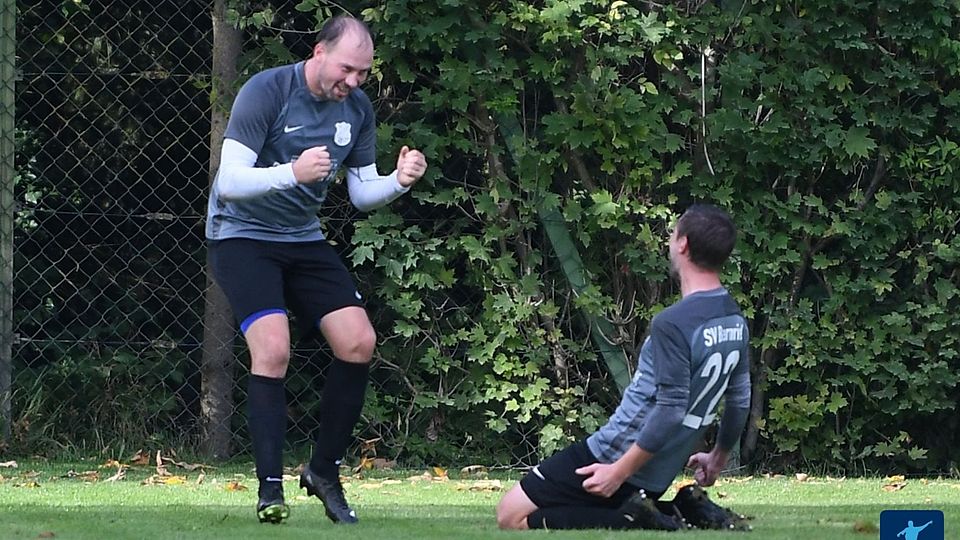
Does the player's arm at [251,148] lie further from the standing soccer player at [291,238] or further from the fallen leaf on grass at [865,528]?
the fallen leaf on grass at [865,528]

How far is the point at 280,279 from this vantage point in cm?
495

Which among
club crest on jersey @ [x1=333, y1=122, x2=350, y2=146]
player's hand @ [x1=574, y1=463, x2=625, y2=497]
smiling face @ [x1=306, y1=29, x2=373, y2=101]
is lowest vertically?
player's hand @ [x1=574, y1=463, x2=625, y2=497]

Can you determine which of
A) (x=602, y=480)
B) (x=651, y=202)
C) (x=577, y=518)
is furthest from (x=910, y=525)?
(x=651, y=202)

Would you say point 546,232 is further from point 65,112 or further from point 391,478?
point 65,112

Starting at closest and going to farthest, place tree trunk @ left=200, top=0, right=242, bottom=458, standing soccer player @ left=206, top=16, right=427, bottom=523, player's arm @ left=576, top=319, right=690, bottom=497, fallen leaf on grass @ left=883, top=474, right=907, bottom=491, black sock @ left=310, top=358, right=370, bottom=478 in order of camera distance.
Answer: player's arm @ left=576, top=319, right=690, bottom=497, standing soccer player @ left=206, top=16, right=427, bottom=523, black sock @ left=310, top=358, right=370, bottom=478, fallen leaf on grass @ left=883, top=474, right=907, bottom=491, tree trunk @ left=200, top=0, right=242, bottom=458

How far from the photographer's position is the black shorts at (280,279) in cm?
487

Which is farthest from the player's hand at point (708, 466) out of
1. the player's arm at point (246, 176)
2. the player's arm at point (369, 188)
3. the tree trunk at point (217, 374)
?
the tree trunk at point (217, 374)

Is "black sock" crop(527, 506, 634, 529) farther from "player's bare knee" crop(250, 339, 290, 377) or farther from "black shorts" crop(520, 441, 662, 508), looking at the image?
"player's bare knee" crop(250, 339, 290, 377)

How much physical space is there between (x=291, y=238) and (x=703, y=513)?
152cm

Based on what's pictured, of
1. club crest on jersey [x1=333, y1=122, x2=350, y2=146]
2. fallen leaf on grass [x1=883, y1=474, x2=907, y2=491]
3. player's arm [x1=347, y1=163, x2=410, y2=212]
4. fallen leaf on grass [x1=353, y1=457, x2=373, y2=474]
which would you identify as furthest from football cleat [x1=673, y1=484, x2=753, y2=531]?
fallen leaf on grass [x1=353, y1=457, x2=373, y2=474]

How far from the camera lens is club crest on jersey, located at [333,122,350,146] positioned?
5078 millimetres

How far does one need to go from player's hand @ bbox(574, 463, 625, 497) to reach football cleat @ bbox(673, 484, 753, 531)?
23 cm

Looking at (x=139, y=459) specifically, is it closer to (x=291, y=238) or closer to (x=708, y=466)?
(x=291, y=238)

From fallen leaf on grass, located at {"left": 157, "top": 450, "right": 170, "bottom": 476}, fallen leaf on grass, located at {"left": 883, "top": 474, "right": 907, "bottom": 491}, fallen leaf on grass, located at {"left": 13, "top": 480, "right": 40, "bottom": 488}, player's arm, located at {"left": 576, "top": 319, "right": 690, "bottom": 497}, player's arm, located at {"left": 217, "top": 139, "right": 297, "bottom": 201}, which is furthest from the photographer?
fallen leaf on grass, located at {"left": 157, "top": 450, "right": 170, "bottom": 476}
